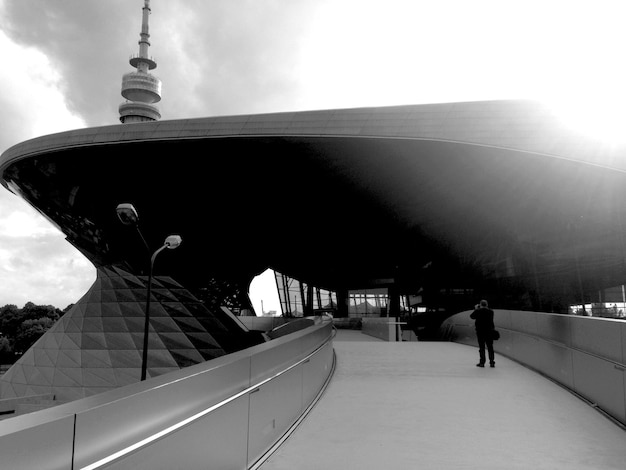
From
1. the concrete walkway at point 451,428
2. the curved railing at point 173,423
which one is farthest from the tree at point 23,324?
the curved railing at point 173,423

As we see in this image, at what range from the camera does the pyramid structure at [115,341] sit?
2705 cm

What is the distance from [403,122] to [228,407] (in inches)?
754

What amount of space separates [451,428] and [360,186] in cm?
2246

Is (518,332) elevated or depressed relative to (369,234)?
depressed

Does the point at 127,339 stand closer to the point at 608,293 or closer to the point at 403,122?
the point at 403,122

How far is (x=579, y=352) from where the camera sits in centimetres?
684

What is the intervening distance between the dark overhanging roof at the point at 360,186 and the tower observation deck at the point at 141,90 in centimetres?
9718

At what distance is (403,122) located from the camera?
2097cm

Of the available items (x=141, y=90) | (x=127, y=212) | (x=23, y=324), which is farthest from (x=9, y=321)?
(x=127, y=212)

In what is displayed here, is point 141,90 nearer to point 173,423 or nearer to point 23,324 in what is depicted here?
point 23,324

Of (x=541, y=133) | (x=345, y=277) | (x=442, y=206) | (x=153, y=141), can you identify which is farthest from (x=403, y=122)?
(x=345, y=277)

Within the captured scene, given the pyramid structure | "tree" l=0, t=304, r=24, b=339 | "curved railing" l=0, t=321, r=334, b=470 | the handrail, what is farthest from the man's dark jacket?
"tree" l=0, t=304, r=24, b=339

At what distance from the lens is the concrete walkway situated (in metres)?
4.24

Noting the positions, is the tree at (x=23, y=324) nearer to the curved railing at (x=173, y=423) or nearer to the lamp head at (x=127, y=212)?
the lamp head at (x=127, y=212)
